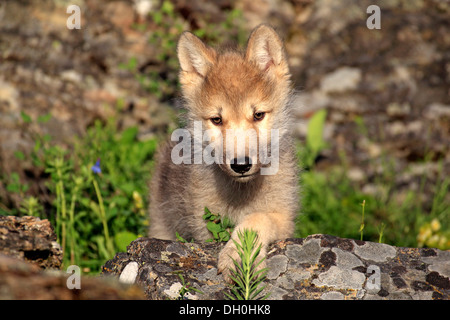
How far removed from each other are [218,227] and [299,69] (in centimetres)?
364

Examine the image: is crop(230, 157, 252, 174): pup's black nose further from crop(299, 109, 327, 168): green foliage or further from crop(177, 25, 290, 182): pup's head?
crop(299, 109, 327, 168): green foliage

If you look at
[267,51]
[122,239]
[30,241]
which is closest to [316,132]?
[267,51]

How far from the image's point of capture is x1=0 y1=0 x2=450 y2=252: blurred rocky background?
6.06m

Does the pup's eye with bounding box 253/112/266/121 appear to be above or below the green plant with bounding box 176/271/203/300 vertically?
above

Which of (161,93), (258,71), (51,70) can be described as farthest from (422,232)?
(51,70)

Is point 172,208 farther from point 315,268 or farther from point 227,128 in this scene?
point 315,268

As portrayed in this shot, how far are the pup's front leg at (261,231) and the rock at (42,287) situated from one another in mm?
668

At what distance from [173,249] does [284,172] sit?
1.41 m

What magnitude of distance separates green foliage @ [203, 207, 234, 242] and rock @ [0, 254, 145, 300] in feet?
3.85

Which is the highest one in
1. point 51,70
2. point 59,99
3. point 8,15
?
point 8,15

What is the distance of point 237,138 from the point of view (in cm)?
359

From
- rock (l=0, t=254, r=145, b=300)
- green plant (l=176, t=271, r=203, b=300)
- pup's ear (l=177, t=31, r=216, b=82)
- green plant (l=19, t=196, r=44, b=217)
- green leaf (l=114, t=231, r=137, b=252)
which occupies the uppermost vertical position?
pup's ear (l=177, t=31, r=216, b=82)

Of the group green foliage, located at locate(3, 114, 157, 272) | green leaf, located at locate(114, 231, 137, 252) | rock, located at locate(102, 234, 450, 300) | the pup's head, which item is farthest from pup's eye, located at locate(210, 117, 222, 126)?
green leaf, located at locate(114, 231, 137, 252)
